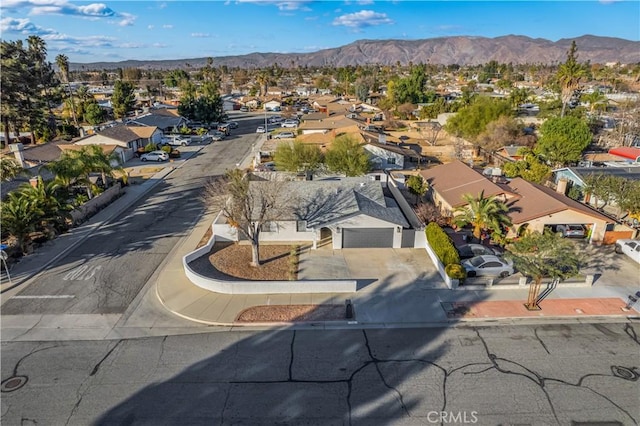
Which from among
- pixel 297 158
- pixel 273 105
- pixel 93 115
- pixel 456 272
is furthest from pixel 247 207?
pixel 273 105

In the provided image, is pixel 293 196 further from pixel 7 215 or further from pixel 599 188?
pixel 599 188

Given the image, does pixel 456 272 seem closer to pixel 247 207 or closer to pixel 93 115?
pixel 247 207

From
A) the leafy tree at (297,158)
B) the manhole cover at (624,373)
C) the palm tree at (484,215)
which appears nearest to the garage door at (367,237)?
the palm tree at (484,215)

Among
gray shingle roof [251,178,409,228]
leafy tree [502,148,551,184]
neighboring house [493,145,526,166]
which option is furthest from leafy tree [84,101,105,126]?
leafy tree [502,148,551,184]

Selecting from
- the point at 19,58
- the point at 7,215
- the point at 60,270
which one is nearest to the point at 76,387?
the point at 60,270

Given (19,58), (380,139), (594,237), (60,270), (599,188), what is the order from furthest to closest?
(19,58), (380,139), (599,188), (594,237), (60,270)
